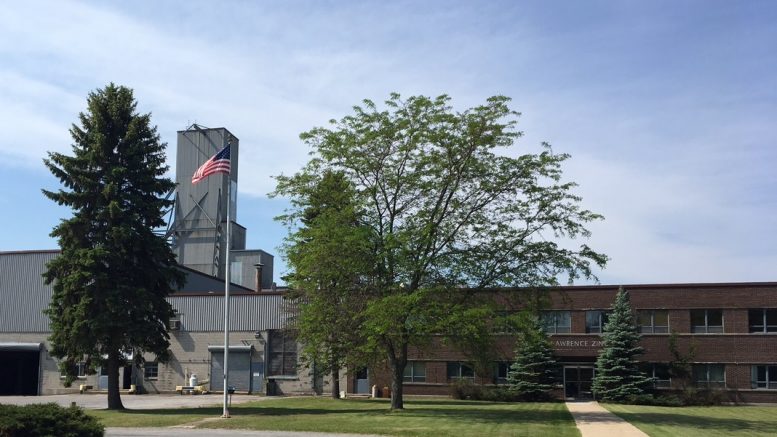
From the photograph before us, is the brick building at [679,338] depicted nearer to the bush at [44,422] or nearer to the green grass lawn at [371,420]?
the green grass lawn at [371,420]

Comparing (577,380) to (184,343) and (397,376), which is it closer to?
(397,376)

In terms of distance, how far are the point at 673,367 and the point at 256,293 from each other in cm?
2824

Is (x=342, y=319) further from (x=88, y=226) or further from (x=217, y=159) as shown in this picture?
(x=88, y=226)

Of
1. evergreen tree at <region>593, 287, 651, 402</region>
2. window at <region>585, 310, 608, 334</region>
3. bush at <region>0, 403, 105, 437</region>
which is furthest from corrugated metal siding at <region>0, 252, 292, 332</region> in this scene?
bush at <region>0, 403, 105, 437</region>

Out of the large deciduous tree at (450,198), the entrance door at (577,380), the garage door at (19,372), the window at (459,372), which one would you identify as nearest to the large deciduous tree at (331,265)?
the large deciduous tree at (450,198)

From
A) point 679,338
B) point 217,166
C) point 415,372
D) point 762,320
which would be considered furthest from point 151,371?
point 762,320

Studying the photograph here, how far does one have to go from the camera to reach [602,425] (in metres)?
28.8

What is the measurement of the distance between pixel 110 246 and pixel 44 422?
804 inches

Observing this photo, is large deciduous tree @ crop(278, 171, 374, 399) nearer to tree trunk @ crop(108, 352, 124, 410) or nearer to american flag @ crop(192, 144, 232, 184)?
american flag @ crop(192, 144, 232, 184)

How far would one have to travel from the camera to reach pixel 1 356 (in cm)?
5709

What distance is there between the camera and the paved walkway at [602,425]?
83.5ft

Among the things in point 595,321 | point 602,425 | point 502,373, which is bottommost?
point 602,425

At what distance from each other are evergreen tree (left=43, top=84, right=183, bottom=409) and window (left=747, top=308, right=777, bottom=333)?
114ft

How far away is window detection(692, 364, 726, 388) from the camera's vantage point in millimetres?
47750
